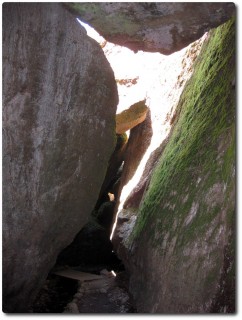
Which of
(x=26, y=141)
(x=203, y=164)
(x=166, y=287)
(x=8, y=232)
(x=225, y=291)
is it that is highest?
(x=26, y=141)

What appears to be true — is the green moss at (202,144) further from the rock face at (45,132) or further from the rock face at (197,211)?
the rock face at (45,132)

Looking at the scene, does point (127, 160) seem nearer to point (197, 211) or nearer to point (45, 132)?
point (45, 132)

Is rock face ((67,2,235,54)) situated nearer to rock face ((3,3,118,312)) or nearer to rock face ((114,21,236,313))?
rock face ((114,21,236,313))

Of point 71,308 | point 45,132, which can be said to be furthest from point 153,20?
point 71,308

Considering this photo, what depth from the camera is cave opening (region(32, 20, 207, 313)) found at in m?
8.13

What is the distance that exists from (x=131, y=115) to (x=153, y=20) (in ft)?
19.4

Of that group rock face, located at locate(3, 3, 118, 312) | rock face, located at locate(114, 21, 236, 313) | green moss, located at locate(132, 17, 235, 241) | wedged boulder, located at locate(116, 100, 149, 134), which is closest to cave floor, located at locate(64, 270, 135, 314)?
rock face, located at locate(114, 21, 236, 313)

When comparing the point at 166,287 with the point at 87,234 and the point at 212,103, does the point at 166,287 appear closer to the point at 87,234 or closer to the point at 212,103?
the point at 212,103

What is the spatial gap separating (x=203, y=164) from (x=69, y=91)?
7.78 feet

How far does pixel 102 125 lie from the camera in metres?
5.99

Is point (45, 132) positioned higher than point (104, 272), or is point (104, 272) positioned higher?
point (45, 132)

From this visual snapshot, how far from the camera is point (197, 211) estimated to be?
180 inches

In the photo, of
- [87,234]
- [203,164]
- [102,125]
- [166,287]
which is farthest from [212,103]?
[87,234]

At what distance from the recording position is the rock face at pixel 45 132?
492 centimetres
